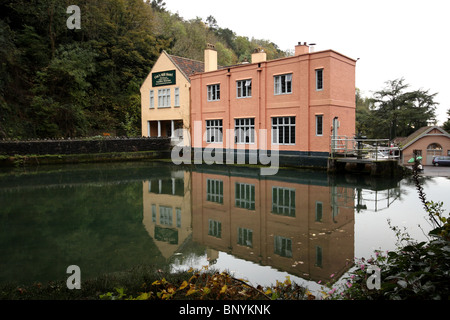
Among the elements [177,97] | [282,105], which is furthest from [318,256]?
[177,97]

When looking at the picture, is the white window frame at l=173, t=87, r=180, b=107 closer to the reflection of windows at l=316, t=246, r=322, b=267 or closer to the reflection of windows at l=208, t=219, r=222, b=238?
the reflection of windows at l=208, t=219, r=222, b=238

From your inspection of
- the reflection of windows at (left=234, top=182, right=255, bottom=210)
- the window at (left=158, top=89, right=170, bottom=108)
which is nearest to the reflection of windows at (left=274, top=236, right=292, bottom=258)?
the reflection of windows at (left=234, top=182, right=255, bottom=210)

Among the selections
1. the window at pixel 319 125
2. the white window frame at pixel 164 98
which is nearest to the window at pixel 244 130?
the window at pixel 319 125

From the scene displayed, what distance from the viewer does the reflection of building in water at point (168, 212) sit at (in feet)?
21.7

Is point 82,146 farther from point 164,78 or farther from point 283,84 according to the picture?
point 283,84

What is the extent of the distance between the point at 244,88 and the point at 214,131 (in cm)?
396

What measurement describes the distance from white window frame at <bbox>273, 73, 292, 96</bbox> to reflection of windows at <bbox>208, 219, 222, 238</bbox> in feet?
47.2

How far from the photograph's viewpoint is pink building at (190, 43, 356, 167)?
62.4ft

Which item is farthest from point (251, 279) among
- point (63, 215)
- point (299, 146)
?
point (299, 146)

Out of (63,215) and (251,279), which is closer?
(251,279)

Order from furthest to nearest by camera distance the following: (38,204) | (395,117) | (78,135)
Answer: (395,117) < (78,135) < (38,204)

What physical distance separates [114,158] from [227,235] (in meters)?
19.0

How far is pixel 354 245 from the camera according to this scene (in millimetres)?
6043

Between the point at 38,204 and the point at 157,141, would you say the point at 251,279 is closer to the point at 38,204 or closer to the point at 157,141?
the point at 38,204
